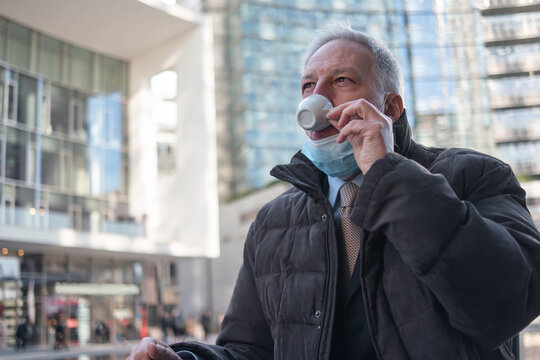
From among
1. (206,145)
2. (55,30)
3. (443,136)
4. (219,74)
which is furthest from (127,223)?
(219,74)

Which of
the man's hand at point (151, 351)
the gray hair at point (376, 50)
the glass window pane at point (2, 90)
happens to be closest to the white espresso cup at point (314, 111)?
the gray hair at point (376, 50)

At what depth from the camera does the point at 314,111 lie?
69.1 inches

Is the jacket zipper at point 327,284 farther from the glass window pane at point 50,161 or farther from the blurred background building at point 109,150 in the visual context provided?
the glass window pane at point 50,161

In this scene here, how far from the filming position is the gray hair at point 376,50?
1969mm

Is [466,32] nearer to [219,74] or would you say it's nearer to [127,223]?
[219,74]

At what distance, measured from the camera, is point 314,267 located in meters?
1.75

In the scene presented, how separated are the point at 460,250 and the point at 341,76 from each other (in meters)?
0.69

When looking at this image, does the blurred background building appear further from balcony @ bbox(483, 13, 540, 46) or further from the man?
the man

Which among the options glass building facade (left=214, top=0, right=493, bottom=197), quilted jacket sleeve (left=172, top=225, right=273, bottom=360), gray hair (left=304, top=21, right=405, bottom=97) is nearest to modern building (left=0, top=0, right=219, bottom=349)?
glass building facade (left=214, top=0, right=493, bottom=197)

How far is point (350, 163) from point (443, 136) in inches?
1857

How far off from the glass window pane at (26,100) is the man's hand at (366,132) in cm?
2853

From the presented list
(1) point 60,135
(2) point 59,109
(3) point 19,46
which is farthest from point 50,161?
(3) point 19,46

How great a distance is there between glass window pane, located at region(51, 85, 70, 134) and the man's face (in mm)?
29506

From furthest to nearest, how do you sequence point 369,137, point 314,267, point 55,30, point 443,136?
point 443,136
point 55,30
point 314,267
point 369,137
